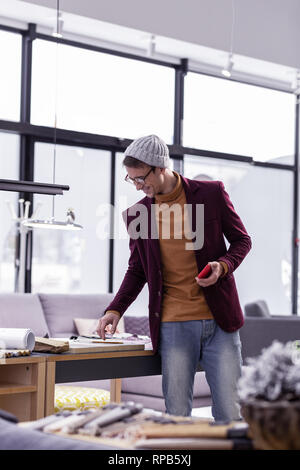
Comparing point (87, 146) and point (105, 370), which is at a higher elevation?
point (87, 146)

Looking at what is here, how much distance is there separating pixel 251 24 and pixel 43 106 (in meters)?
2.20

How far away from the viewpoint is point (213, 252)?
3023 millimetres

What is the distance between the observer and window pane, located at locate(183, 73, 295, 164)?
8242mm

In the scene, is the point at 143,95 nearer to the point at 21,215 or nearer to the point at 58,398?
the point at 21,215

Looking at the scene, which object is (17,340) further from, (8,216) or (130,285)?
(8,216)

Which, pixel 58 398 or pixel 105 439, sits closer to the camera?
pixel 105 439

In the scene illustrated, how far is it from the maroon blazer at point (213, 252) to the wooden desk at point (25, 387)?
0.45 metres

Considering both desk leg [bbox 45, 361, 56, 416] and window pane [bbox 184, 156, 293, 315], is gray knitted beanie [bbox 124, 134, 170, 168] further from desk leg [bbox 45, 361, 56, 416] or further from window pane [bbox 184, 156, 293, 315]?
window pane [bbox 184, 156, 293, 315]

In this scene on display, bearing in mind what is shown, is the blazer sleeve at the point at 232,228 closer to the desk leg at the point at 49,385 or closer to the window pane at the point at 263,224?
the desk leg at the point at 49,385

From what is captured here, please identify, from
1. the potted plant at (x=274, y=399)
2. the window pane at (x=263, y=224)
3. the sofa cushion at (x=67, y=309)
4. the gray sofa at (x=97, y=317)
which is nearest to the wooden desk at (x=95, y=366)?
the potted plant at (x=274, y=399)

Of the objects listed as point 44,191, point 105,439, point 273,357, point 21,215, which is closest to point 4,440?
point 105,439

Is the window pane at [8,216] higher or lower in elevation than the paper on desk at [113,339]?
higher

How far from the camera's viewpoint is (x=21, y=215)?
6840 millimetres

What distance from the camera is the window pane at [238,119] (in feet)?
27.0
